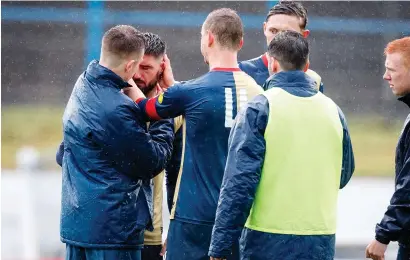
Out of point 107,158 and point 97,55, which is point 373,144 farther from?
point 107,158

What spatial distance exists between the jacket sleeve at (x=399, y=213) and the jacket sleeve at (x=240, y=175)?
0.57 meters

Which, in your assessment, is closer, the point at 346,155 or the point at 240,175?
the point at 240,175

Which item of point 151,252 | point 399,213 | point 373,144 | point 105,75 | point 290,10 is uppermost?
point 290,10

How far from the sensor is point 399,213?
3.52 m

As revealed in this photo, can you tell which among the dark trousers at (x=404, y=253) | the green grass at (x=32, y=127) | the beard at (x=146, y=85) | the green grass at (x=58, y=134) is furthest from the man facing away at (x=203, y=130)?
the green grass at (x=32, y=127)

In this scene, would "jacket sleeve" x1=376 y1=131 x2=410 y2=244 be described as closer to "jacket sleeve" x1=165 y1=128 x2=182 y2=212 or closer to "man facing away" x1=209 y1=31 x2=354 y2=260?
"man facing away" x1=209 y1=31 x2=354 y2=260

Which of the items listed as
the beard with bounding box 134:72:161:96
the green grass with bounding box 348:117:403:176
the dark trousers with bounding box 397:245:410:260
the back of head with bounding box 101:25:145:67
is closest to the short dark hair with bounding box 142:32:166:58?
the beard with bounding box 134:72:161:96

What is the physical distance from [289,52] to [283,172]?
0.46 metres

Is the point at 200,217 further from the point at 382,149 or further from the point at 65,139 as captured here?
the point at 382,149

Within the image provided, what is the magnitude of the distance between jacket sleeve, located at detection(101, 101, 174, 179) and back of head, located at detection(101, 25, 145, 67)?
0.20m

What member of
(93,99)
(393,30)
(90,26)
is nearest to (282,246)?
(93,99)

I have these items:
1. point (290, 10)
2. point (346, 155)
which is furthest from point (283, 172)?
point (290, 10)

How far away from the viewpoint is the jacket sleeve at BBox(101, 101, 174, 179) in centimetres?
363

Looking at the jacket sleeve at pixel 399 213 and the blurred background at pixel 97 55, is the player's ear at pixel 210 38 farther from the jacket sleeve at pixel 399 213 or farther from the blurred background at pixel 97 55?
the blurred background at pixel 97 55
